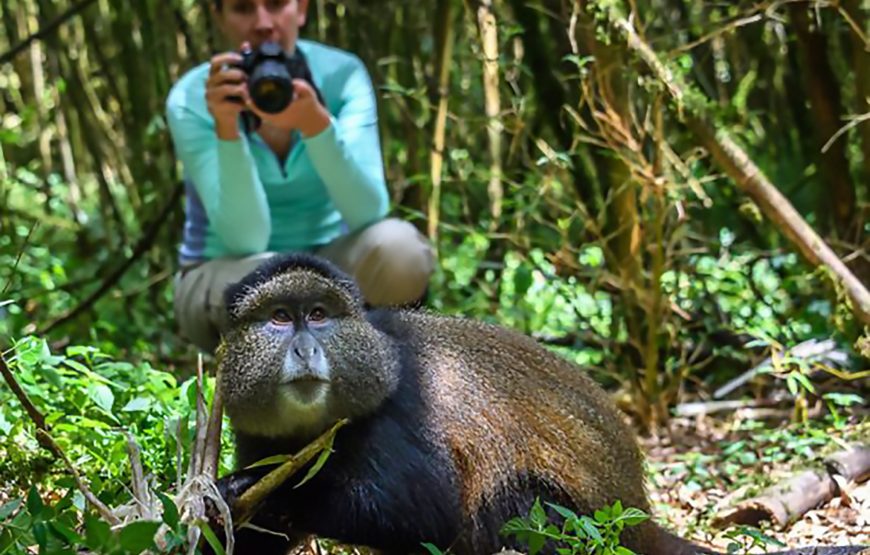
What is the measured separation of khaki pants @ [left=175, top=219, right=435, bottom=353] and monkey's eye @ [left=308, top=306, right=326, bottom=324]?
5.20 feet

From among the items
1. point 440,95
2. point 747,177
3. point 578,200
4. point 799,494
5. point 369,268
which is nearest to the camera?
point 799,494

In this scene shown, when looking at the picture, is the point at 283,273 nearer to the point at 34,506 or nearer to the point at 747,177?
the point at 34,506

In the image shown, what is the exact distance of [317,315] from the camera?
281 cm

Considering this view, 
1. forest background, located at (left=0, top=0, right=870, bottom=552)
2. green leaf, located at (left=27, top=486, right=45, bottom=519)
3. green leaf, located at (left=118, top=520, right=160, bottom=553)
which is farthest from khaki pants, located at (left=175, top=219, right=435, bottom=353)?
green leaf, located at (left=118, top=520, right=160, bottom=553)

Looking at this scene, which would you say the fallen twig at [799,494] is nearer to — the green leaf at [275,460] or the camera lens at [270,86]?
the green leaf at [275,460]

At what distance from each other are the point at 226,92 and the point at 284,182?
0.65 m

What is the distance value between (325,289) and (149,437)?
0.80 metres

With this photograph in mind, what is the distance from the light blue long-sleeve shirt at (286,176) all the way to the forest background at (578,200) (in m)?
0.19

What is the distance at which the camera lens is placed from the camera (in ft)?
13.0

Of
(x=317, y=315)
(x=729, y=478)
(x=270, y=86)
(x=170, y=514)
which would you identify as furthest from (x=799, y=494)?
(x=170, y=514)

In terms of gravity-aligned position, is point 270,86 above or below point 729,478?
above

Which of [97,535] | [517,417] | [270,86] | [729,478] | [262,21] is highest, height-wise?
[262,21]

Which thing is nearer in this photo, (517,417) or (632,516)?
(632,516)

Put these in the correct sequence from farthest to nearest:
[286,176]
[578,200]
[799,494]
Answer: [578,200] → [286,176] → [799,494]
